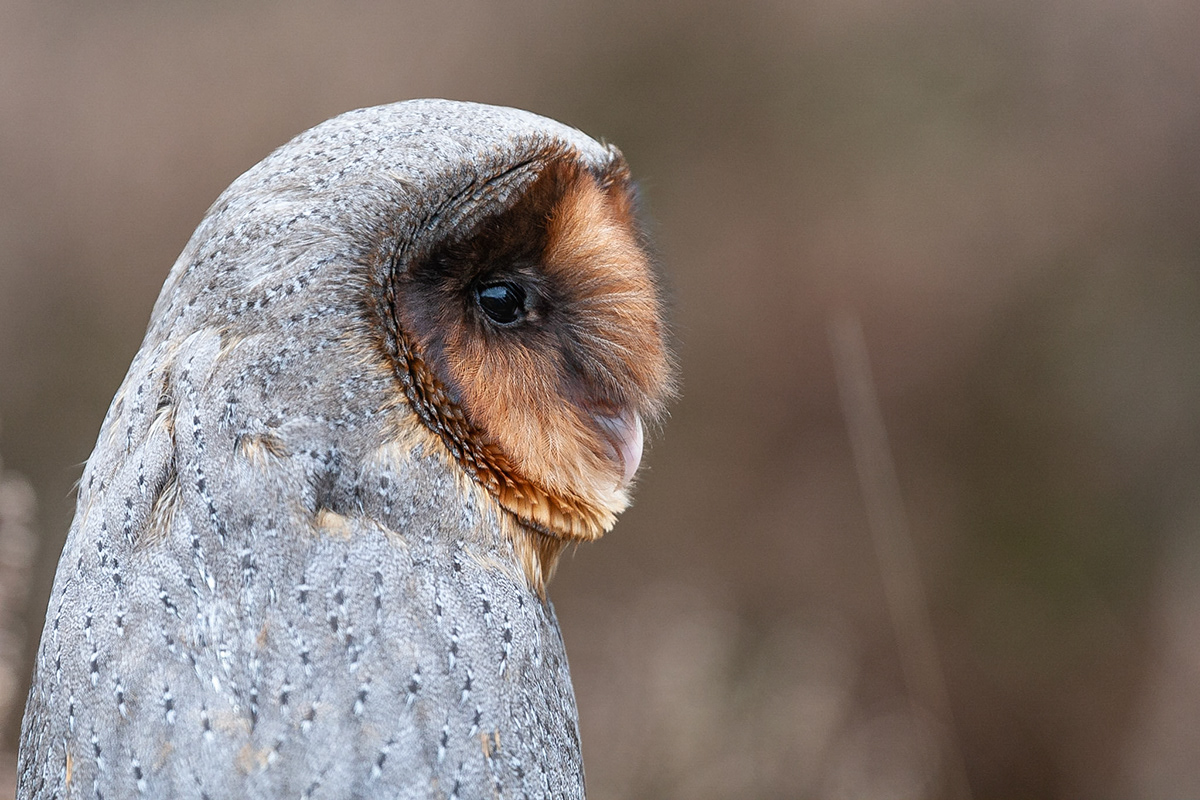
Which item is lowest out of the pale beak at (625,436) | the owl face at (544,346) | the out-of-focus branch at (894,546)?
the out-of-focus branch at (894,546)

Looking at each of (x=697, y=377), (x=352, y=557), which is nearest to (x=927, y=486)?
(x=697, y=377)

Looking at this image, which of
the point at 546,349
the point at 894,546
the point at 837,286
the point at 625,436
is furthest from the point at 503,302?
the point at 837,286

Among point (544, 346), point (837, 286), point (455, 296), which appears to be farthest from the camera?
point (837, 286)

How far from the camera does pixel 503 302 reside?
1.50m

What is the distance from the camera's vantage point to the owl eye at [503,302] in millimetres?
1479

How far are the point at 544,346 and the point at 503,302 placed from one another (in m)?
0.10

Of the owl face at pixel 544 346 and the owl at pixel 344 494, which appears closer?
the owl at pixel 344 494

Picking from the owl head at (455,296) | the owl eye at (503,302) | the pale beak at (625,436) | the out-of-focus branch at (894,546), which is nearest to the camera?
the owl head at (455,296)

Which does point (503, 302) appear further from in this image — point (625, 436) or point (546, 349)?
point (625, 436)

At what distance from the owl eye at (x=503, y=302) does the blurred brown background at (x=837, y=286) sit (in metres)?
2.55

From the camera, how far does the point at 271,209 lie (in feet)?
4.54

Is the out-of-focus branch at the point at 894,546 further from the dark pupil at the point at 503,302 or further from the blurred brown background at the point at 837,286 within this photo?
the dark pupil at the point at 503,302

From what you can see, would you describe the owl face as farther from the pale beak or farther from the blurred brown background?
the blurred brown background

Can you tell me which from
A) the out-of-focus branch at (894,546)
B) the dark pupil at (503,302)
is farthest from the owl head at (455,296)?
the out-of-focus branch at (894,546)
